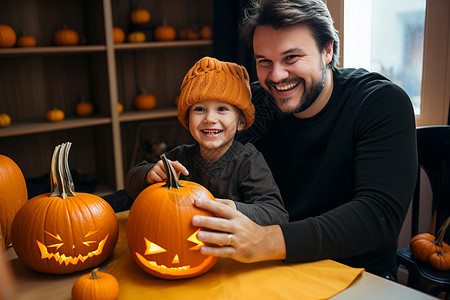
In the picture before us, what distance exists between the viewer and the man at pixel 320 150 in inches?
37.4

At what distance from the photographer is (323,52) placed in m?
1.41

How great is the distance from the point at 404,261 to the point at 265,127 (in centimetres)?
77

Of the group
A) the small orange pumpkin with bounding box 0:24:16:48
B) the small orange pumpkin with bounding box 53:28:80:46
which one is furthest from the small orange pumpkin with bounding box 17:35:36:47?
the small orange pumpkin with bounding box 53:28:80:46

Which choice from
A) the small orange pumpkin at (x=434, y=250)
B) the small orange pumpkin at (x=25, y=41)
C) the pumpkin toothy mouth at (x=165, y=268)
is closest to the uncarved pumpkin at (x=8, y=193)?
the pumpkin toothy mouth at (x=165, y=268)

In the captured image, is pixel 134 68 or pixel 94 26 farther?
pixel 134 68

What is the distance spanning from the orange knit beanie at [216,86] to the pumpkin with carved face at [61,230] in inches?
14.3

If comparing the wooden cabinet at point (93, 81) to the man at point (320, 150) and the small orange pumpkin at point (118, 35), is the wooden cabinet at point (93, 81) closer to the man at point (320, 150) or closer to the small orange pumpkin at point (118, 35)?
the small orange pumpkin at point (118, 35)

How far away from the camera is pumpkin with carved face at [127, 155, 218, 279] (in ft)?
2.87

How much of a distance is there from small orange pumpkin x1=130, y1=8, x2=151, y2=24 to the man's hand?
8.59 ft

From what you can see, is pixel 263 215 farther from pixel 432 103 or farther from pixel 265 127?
pixel 432 103

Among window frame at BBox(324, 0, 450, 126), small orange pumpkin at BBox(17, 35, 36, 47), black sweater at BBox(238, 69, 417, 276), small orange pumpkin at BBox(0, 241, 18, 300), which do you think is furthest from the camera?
small orange pumpkin at BBox(17, 35, 36, 47)

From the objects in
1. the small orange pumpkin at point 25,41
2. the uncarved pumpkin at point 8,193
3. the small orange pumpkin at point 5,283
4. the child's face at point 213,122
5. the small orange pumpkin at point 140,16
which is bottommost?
the uncarved pumpkin at point 8,193

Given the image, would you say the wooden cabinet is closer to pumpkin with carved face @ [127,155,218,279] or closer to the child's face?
the child's face

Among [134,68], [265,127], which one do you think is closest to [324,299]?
[265,127]
